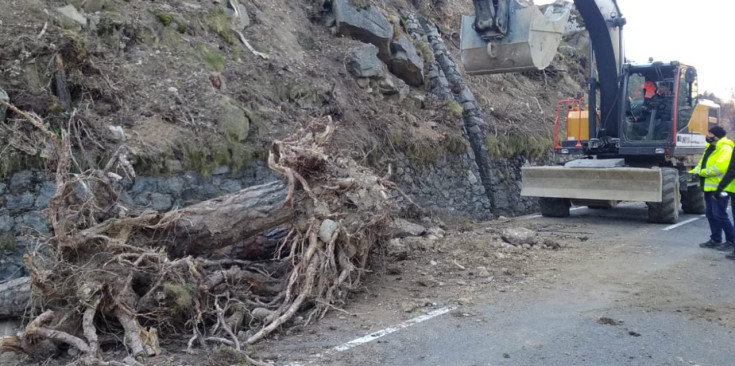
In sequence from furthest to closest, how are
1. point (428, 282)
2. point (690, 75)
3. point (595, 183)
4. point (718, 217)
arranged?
point (690, 75)
point (595, 183)
point (718, 217)
point (428, 282)

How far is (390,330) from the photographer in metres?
4.88

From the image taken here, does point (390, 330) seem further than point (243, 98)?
No

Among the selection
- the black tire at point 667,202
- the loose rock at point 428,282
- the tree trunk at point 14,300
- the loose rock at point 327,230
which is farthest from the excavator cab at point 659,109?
the tree trunk at point 14,300

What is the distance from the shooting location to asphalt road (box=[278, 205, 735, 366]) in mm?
4238

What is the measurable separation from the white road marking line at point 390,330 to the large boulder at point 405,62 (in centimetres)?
830

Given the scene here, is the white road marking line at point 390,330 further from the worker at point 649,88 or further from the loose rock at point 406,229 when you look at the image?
the worker at point 649,88

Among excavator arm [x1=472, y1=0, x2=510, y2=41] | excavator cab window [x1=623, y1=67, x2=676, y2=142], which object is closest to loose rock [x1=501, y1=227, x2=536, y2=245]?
excavator arm [x1=472, y1=0, x2=510, y2=41]

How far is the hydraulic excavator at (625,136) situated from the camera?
34.4ft

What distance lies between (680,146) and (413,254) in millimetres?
6582

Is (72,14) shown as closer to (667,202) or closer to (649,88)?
(649,88)

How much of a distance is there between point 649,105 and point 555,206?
8.80 ft

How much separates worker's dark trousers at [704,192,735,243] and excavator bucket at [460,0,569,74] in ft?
10.1

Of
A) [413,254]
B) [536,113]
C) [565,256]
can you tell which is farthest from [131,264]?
[536,113]

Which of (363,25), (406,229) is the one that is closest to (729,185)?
(406,229)
